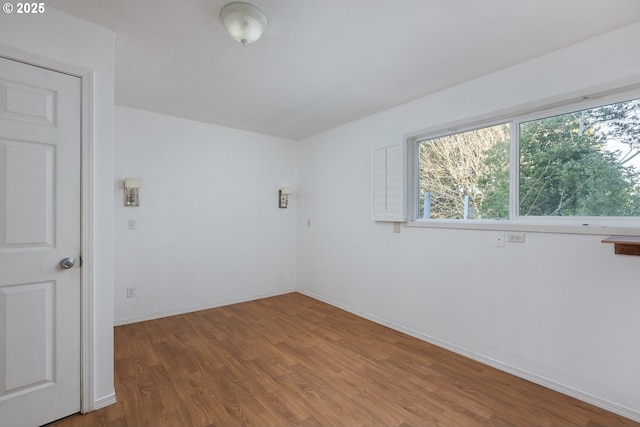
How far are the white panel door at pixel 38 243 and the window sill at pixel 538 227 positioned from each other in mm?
2906

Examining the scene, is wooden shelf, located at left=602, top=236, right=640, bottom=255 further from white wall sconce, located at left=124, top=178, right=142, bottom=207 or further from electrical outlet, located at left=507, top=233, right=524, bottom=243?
white wall sconce, located at left=124, top=178, right=142, bottom=207

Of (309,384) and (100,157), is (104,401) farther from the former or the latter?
(100,157)

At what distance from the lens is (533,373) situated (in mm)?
2230

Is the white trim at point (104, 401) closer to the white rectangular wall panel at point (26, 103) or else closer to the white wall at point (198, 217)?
the white wall at point (198, 217)

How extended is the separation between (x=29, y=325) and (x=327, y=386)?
6.32 feet

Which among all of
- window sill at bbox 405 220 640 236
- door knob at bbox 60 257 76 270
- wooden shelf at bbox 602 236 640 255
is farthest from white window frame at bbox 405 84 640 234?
door knob at bbox 60 257 76 270

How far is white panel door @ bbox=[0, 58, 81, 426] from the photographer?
5.34 feet

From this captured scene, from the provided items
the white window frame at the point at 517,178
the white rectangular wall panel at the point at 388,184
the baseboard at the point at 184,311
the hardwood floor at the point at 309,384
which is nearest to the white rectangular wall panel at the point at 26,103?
the hardwood floor at the point at 309,384

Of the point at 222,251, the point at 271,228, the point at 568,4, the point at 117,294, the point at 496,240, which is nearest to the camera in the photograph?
the point at 568,4

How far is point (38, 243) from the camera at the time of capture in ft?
5.65

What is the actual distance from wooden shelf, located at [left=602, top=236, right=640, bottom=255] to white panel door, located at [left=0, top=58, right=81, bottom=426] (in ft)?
10.7

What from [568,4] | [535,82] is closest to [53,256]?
[568,4]

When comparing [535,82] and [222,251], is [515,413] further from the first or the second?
[222,251]

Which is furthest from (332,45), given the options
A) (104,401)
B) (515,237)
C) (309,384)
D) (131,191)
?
(104,401)
